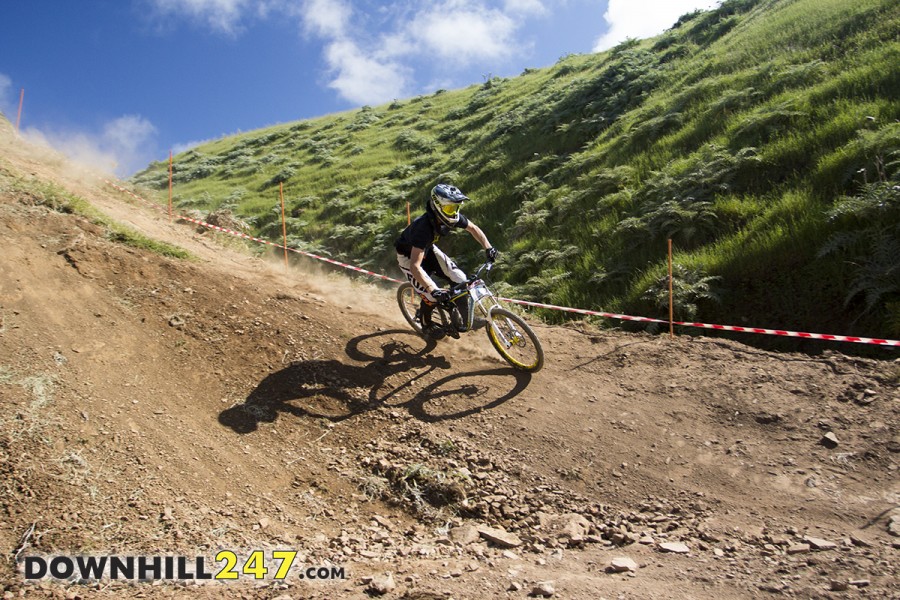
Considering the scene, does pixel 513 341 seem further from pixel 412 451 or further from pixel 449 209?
pixel 412 451

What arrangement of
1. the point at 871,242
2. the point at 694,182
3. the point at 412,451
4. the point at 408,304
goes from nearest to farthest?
the point at 412,451
the point at 871,242
the point at 408,304
the point at 694,182

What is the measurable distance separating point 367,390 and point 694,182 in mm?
7935

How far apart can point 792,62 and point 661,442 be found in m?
12.4

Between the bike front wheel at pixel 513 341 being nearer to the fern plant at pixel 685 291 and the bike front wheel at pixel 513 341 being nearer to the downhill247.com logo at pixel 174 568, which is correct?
the fern plant at pixel 685 291

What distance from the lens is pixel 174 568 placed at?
4.43m

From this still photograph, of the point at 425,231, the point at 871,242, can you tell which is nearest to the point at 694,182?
the point at 871,242

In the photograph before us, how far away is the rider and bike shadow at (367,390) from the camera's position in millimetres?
6820

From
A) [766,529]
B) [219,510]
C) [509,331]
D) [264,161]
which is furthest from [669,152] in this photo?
[264,161]

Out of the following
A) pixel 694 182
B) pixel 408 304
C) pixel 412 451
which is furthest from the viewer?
pixel 694 182

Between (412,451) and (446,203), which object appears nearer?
(412,451)

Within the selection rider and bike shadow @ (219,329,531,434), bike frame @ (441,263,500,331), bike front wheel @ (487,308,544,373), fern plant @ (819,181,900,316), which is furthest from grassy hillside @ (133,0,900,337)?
rider and bike shadow @ (219,329,531,434)

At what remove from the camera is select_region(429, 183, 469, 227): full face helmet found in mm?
7488

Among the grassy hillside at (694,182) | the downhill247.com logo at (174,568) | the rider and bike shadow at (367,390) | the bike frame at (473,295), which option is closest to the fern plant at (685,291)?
the grassy hillside at (694,182)

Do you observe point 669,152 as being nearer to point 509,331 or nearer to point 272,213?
point 509,331
